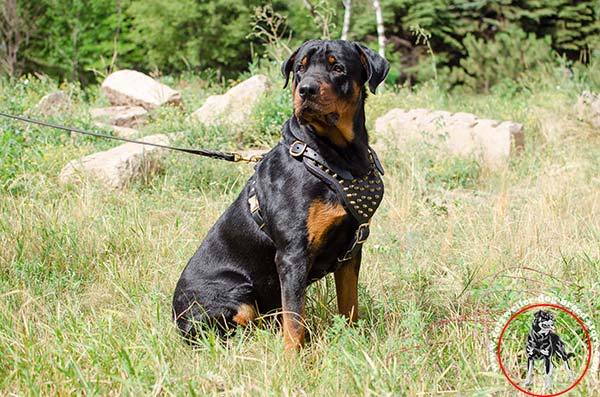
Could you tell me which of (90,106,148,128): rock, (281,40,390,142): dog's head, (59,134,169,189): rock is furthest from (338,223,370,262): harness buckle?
(90,106,148,128): rock

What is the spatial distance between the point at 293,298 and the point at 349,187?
58cm

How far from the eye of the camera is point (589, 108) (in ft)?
26.0

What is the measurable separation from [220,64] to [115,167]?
10.1 metres

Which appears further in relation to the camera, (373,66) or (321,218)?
(373,66)

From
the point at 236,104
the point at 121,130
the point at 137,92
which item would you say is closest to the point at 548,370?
the point at 236,104

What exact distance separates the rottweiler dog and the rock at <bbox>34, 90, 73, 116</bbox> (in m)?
5.82

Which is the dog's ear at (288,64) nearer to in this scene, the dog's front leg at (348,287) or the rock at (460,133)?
the dog's front leg at (348,287)

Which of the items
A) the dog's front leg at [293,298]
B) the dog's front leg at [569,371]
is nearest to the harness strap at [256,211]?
the dog's front leg at [293,298]

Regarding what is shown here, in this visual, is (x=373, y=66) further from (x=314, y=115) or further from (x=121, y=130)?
(x=121, y=130)

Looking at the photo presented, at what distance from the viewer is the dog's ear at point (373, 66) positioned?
10.1ft

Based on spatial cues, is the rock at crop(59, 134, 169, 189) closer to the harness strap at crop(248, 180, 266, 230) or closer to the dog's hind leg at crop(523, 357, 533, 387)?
the harness strap at crop(248, 180, 266, 230)

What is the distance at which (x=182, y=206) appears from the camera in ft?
18.5

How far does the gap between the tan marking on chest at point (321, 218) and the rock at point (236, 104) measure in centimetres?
474

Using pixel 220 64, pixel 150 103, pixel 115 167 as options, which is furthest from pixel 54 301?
pixel 220 64
